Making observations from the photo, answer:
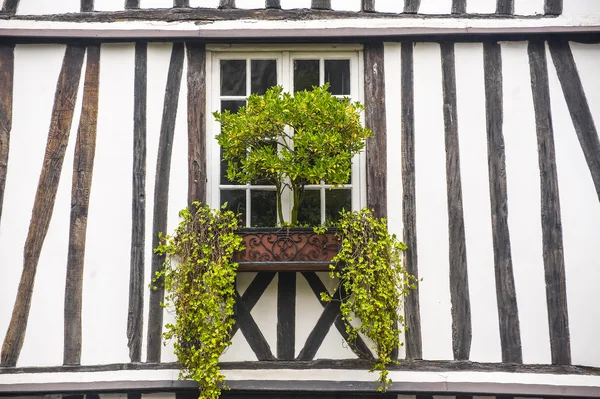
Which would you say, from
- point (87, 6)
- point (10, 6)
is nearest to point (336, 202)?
point (87, 6)

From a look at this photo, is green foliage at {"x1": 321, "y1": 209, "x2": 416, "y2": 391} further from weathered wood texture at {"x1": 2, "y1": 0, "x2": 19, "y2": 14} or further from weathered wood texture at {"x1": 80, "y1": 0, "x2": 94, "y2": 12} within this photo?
weathered wood texture at {"x1": 2, "y1": 0, "x2": 19, "y2": 14}

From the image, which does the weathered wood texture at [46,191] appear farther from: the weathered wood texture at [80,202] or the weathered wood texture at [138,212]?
the weathered wood texture at [138,212]

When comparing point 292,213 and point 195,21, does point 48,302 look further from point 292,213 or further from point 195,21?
point 195,21

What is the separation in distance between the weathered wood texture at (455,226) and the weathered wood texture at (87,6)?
2.38 m

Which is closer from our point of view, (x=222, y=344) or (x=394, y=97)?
(x=222, y=344)

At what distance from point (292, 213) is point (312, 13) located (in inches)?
53.7

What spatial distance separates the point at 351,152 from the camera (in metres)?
4.13

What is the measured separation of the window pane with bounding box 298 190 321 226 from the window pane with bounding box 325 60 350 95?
71 centimetres

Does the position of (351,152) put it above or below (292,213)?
above

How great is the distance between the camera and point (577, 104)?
14.1 ft

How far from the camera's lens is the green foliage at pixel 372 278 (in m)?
3.94

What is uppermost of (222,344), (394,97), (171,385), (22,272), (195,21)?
(195,21)

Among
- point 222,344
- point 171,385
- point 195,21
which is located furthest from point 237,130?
point 171,385

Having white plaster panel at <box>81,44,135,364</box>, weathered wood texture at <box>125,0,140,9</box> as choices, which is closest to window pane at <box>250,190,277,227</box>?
white plaster panel at <box>81,44,135,364</box>
